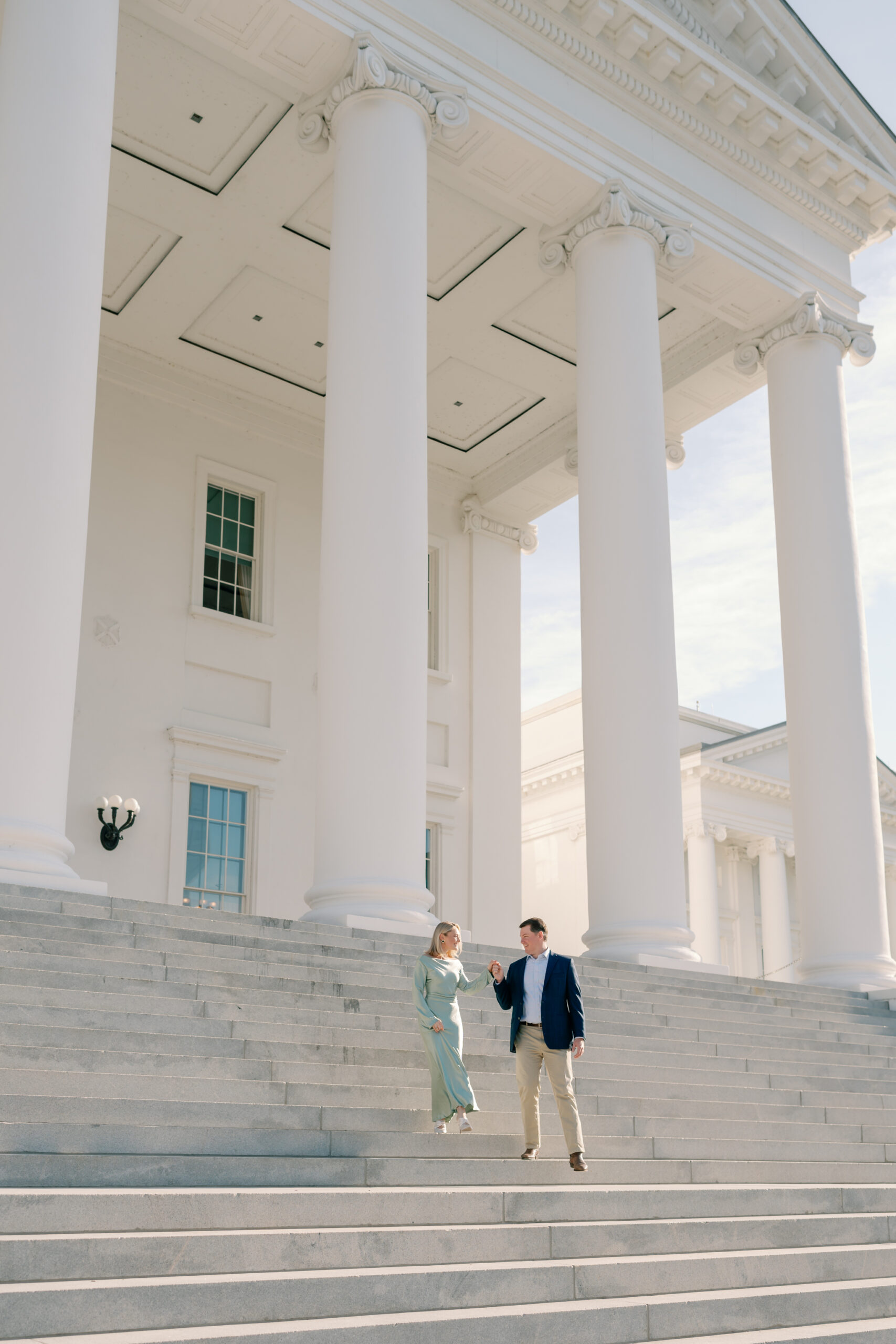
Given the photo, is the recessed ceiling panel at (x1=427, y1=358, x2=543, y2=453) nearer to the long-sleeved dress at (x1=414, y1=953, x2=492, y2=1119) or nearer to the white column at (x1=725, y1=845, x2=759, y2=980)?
the long-sleeved dress at (x1=414, y1=953, x2=492, y2=1119)

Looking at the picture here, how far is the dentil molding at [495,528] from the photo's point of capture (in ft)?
105

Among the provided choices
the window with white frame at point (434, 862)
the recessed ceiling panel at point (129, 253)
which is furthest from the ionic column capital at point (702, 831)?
the recessed ceiling panel at point (129, 253)

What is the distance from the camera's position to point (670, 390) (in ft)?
93.0

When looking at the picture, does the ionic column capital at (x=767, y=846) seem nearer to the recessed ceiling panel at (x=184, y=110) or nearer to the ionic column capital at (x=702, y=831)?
the ionic column capital at (x=702, y=831)

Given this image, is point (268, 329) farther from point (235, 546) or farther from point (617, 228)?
point (617, 228)

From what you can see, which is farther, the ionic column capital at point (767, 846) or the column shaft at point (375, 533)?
the ionic column capital at point (767, 846)

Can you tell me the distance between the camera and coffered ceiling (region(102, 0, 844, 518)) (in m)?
20.5

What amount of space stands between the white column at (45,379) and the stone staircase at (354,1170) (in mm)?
1606

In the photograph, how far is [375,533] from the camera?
54.4ft

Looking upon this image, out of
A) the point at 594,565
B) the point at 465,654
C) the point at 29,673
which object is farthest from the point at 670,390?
the point at 29,673

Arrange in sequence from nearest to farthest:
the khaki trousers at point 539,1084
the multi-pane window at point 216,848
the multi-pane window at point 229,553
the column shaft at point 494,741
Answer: the khaki trousers at point 539,1084 < the multi-pane window at point 216,848 < the multi-pane window at point 229,553 < the column shaft at point 494,741

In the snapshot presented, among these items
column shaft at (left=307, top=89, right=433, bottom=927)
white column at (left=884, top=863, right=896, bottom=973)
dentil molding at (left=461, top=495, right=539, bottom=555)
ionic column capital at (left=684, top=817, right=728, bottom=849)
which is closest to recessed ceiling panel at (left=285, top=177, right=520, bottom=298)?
column shaft at (left=307, top=89, right=433, bottom=927)

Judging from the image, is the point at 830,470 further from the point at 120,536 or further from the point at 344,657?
the point at 120,536

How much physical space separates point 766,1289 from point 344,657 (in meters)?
9.45
